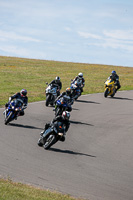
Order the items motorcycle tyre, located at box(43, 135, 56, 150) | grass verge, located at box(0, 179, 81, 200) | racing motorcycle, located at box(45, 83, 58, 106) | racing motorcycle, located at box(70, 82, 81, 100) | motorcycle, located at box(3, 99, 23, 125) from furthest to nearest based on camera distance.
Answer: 1. racing motorcycle, located at box(70, 82, 81, 100)
2. racing motorcycle, located at box(45, 83, 58, 106)
3. motorcycle, located at box(3, 99, 23, 125)
4. motorcycle tyre, located at box(43, 135, 56, 150)
5. grass verge, located at box(0, 179, 81, 200)

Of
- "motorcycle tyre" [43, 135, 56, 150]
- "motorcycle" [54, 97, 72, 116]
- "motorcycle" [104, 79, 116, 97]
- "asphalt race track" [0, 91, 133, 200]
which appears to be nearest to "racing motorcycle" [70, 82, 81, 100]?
"motorcycle" [104, 79, 116, 97]

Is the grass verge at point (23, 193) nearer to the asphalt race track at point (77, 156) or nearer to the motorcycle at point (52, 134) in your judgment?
the asphalt race track at point (77, 156)

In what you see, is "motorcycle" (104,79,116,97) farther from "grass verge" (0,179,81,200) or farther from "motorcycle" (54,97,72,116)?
"grass verge" (0,179,81,200)

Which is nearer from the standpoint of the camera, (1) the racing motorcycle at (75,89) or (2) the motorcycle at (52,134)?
(2) the motorcycle at (52,134)

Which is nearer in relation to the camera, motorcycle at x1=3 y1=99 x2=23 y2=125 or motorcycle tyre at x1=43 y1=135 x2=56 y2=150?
motorcycle tyre at x1=43 y1=135 x2=56 y2=150

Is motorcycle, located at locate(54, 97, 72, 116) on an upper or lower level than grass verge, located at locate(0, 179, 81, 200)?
upper

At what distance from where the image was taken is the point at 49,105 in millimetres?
28719

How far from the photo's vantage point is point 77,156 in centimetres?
1595

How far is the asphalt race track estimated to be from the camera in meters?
12.1

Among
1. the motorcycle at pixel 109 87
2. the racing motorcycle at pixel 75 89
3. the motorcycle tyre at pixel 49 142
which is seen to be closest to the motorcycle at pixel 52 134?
the motorcycle tyre at pixel 49 142

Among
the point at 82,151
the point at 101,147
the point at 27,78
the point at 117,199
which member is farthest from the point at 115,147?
the point at 27,78

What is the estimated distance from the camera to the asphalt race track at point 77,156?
12.1 meters

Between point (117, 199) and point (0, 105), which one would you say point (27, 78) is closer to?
point (0, 105)

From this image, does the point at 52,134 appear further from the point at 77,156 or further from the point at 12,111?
the point at 12,111
